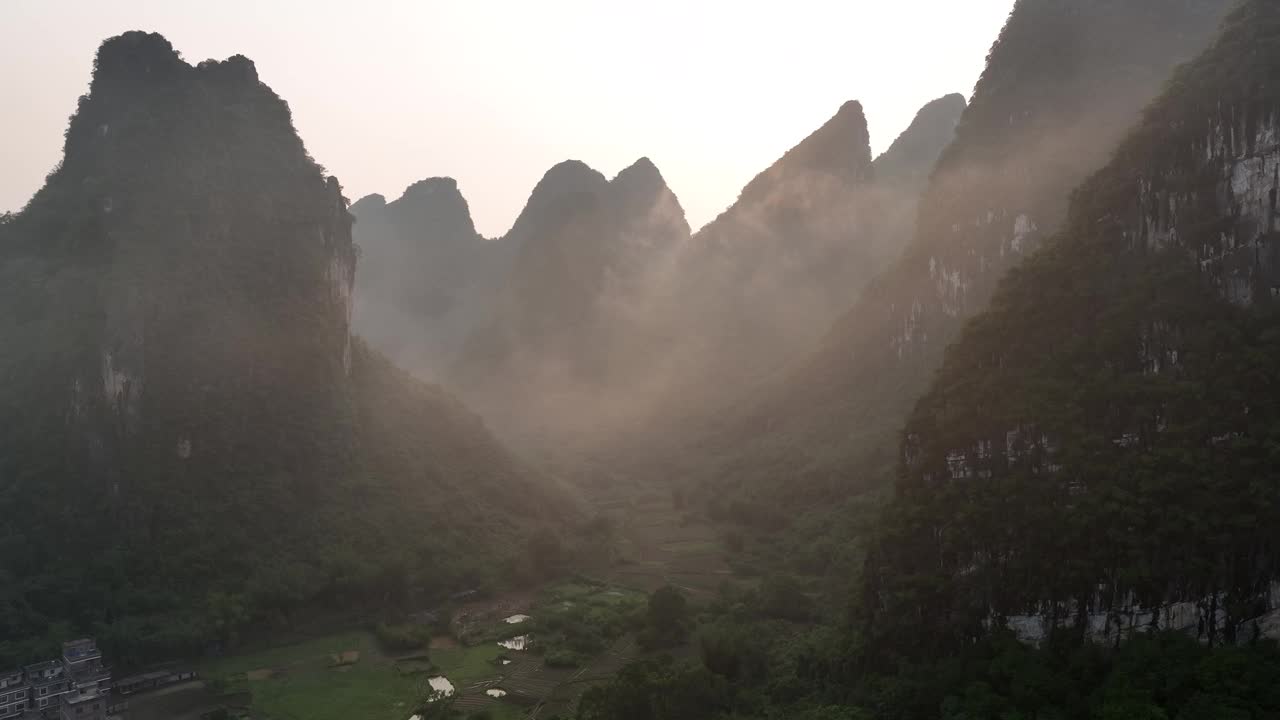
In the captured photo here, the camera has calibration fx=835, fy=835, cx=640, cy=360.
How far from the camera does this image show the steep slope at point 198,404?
123 feet

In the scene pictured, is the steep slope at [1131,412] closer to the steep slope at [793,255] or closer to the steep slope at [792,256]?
the steep slope at [793,255]

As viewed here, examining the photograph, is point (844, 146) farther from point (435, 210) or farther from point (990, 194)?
point (435, 210)

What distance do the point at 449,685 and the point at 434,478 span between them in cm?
1976

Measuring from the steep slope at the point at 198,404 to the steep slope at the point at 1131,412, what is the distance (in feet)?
92.9

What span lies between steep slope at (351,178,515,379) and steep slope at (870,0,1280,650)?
101m

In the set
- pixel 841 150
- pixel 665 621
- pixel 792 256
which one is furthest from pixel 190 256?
pixel 841 150

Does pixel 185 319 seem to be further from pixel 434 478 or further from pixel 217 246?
pixel 434 478

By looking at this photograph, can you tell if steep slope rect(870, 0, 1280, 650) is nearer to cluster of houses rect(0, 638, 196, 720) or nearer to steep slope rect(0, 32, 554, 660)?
cluster of houses rect(0, 638, 196, 720)

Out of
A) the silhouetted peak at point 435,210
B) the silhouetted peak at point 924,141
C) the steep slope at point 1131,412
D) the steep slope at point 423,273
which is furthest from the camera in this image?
the silhouetted peak at point 435,210

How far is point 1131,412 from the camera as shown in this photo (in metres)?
24.0

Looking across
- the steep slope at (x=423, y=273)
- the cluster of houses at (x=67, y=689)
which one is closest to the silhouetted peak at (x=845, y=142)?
the steep slope at (x=423, y=273)

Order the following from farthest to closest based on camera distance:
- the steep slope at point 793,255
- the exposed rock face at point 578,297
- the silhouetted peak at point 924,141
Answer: the exposed rock face at point 578,297 < the silhouetted peak at point 924,141 < the steep slope at point 793,255

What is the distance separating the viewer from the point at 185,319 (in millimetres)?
43844

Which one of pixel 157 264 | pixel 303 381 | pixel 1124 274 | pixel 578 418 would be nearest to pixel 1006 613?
pixel 1124 274
